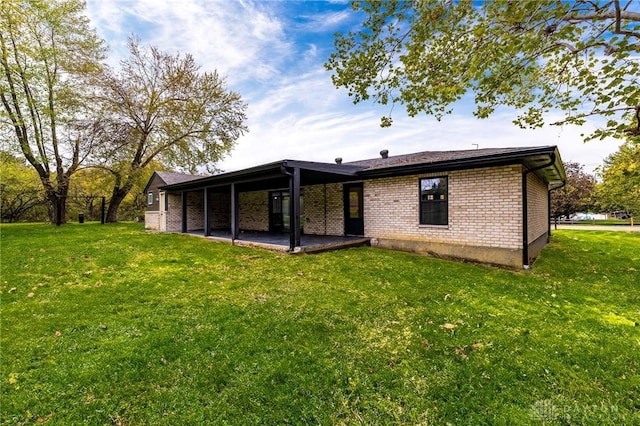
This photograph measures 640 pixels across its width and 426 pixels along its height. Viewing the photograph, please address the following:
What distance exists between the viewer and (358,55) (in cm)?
630

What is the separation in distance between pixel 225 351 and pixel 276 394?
A: 3.32 feet

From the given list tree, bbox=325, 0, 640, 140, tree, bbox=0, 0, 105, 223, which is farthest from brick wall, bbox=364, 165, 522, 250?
tree, bbox=0, 0, 105, 223

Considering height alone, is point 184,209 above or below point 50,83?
below

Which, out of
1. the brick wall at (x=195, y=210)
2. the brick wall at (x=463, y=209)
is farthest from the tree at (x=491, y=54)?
the brick wall at (x=195, y=210)

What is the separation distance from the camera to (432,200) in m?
9.16

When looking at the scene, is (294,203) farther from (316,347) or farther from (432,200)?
(316,347)

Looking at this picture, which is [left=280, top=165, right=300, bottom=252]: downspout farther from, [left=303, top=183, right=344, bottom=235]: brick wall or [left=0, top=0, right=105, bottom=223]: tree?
[left=0, top=0, right=105, bottom=223]: tree

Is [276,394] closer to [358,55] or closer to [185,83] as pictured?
[358,55]

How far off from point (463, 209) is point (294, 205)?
4875mm

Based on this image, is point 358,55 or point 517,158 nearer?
point 358,55

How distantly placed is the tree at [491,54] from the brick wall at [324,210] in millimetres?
5385

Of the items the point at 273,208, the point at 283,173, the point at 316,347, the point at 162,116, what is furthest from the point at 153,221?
the point at 316,347

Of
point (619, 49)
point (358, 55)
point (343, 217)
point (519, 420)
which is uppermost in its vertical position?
point (358, 55)

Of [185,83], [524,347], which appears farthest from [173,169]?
[524,347]
